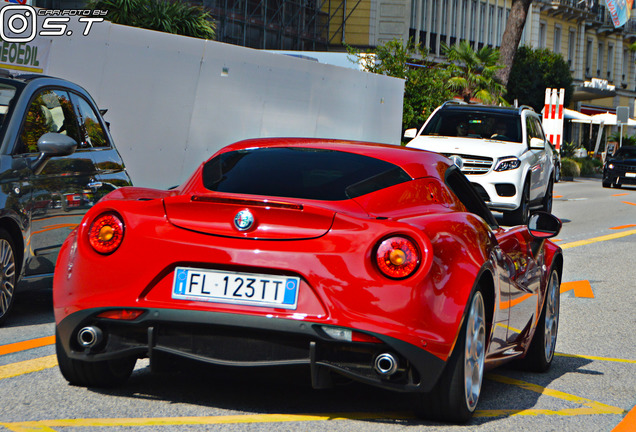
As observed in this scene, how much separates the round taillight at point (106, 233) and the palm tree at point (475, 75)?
100 feet

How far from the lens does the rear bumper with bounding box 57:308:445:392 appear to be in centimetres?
413

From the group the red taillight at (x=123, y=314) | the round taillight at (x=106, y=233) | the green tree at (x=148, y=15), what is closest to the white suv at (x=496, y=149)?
the round taillight at (x=106, y=233)

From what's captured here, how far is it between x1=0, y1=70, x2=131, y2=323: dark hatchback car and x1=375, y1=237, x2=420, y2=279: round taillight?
337cm

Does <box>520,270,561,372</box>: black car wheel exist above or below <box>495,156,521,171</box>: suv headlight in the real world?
below

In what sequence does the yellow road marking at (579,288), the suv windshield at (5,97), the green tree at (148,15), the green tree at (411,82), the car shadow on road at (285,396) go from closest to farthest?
the car shadow on road at (285,396) < the suv windshield at (5,97) < the yellow road marking at (579,288) < the green tree at (148,15) < the green tree at (411,82)

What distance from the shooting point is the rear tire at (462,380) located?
14.3ft

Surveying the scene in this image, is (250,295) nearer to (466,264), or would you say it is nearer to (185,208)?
(185,208)

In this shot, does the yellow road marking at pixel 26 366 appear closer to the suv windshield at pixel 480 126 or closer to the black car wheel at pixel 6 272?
the black car wheel at pixel 6 272

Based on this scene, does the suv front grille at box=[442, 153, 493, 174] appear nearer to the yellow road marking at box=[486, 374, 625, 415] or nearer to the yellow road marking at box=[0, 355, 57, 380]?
the yellow road marking at box=[486, 374, 625, 415]

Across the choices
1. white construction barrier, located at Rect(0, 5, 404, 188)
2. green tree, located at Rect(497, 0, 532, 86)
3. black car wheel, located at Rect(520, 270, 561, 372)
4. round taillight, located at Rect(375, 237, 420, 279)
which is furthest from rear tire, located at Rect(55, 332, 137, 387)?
green tree, located at Rect(497, 0, 532, 86)

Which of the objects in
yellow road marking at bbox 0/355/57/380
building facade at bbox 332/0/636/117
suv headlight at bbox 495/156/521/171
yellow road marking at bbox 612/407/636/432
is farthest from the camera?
building facade at bbox 332/0/636/117

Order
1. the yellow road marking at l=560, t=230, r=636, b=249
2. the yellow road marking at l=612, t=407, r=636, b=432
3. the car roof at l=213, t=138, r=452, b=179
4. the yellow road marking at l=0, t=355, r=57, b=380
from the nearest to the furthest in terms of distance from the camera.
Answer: the yellow road marking at l=612, t=407, r=636, b=432 < the car roof at l=213, t=138, r=452, b=179 < the yellow road marking at l=0, t=355, r=57, b=380 < the yellow road marking at l=560, t=230, r=636, b=249

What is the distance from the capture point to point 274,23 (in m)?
44.7

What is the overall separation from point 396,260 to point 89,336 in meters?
1.35
